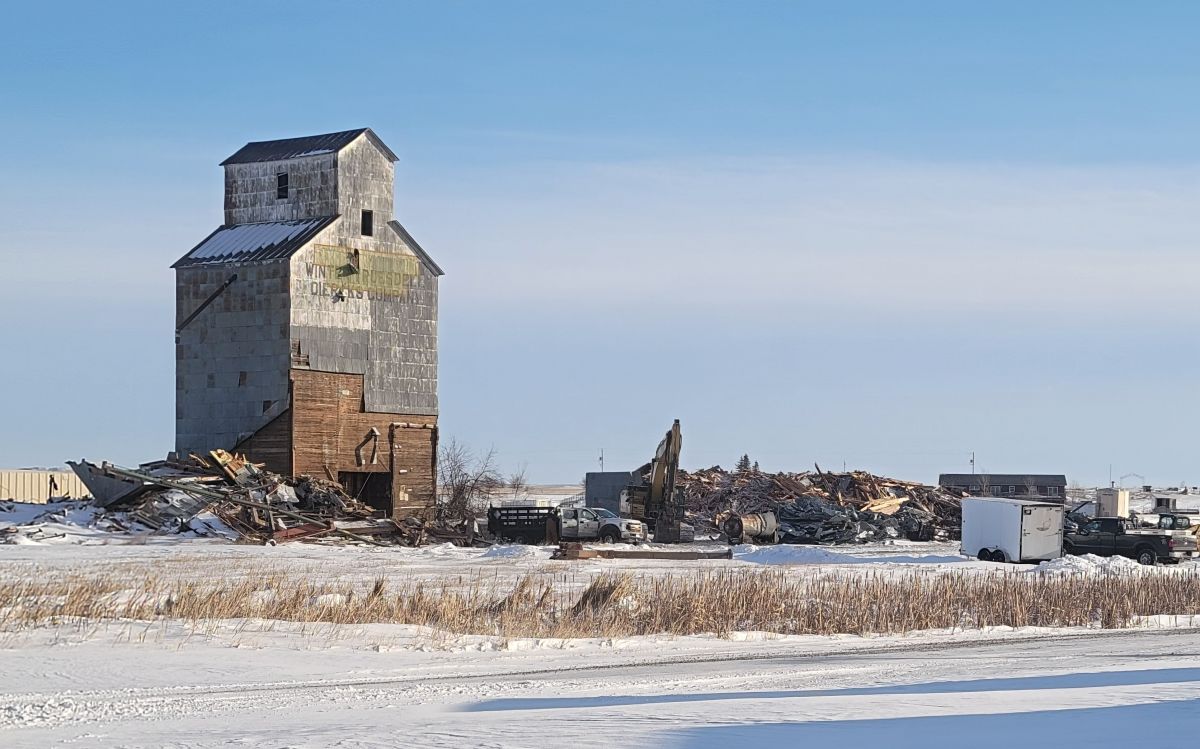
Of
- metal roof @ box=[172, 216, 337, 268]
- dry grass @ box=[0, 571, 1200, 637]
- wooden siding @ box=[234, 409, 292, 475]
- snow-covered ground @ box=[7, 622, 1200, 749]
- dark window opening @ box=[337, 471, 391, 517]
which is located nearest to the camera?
snow-covered ground @ box=[7, 622, 1200, 749]

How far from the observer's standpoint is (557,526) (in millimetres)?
54000

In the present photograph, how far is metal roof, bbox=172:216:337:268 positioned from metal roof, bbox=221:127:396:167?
2.45 m

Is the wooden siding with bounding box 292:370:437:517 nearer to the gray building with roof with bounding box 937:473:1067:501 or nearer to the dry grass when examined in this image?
the dry grass

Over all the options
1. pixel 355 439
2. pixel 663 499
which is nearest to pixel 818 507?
pixel 663 499

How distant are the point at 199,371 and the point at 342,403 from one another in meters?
5.31

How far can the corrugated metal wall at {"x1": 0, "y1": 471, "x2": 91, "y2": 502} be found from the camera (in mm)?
86688

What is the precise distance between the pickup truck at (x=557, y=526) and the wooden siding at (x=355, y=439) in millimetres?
3827

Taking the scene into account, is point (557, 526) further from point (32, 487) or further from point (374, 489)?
point (32, 487)

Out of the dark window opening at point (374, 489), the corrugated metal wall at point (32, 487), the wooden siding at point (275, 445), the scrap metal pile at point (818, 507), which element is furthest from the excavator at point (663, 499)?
the corrugated metal wall at point (32, 487)

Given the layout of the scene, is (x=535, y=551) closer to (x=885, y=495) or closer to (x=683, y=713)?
(x=885, y=495)

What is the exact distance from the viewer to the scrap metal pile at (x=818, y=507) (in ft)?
202

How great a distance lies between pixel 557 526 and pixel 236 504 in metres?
10.6

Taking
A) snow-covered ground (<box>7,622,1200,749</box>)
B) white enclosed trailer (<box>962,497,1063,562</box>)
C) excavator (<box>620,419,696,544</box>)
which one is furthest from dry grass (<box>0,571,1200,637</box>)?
excavator (<box>620,419,696,544</box>)

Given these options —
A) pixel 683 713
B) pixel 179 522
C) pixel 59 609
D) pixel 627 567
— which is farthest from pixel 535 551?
pixel 683 713
